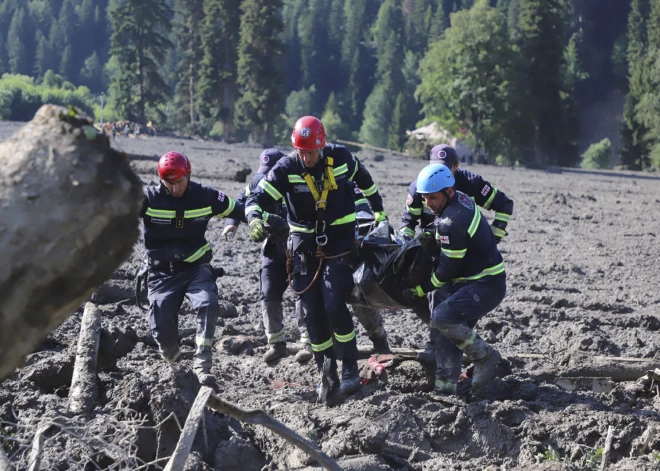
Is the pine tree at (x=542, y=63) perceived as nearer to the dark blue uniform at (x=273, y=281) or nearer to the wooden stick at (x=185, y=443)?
the dark blue uniform at (x=273, y=281)

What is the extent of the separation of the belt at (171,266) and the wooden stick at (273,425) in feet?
10.7

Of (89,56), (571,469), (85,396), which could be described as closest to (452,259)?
(571,469)

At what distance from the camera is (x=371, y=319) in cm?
780

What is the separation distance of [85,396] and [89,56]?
130 meters

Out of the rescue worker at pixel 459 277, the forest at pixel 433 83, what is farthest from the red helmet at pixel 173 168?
the forest at pixel 433 83

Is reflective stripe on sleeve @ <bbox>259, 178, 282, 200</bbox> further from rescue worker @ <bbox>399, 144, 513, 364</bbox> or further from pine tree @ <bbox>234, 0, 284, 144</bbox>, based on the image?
pine tree @ <bbox>234, 0, 284, 144</bbox>

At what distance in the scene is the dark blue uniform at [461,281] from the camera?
6.66m

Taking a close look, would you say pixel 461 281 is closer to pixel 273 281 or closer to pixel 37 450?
pixel 273 281

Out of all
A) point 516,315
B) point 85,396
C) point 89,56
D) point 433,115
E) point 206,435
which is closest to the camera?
point 206,435

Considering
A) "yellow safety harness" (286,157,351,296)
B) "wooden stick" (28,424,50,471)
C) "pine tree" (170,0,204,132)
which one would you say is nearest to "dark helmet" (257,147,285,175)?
"yellow safety harness" (286,157,351,296)

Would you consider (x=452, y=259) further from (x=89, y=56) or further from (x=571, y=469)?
(x=89, y=56)

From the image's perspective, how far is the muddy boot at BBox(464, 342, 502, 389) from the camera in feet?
22.3

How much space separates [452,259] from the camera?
22.0ft

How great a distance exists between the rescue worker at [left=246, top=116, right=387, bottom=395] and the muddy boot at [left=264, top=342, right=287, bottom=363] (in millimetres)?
994
